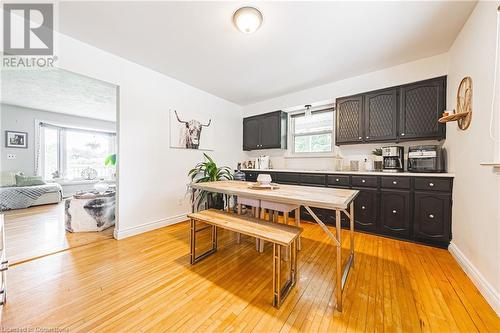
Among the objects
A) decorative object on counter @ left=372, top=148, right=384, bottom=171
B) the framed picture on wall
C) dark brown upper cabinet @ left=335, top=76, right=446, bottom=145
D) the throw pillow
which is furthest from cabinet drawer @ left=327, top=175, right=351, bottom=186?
the framed picture on wall

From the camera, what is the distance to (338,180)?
2.95m

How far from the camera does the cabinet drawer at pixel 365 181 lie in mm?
2664

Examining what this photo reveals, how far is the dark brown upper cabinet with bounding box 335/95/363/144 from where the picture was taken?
118 inches

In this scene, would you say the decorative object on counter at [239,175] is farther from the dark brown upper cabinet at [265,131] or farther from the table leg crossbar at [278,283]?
the table leg crossbar at [278,283]

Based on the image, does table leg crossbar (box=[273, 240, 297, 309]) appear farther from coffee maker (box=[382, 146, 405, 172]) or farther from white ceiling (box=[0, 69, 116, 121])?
white ceiling (box=[0, 69, 116, 121])

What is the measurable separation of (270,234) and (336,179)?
6.47 feet

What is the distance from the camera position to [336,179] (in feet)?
9.72

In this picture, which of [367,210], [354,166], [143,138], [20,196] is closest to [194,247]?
[143,138]

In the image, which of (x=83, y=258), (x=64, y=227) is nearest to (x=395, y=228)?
(x=83, y=258)

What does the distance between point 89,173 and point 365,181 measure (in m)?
7.90

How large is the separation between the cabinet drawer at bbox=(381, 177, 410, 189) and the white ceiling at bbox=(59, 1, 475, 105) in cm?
167

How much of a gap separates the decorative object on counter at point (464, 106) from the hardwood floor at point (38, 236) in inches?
178

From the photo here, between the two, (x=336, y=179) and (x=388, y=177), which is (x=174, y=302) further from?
(x=388, y=177)

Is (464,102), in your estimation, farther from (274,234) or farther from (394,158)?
(274,234)
